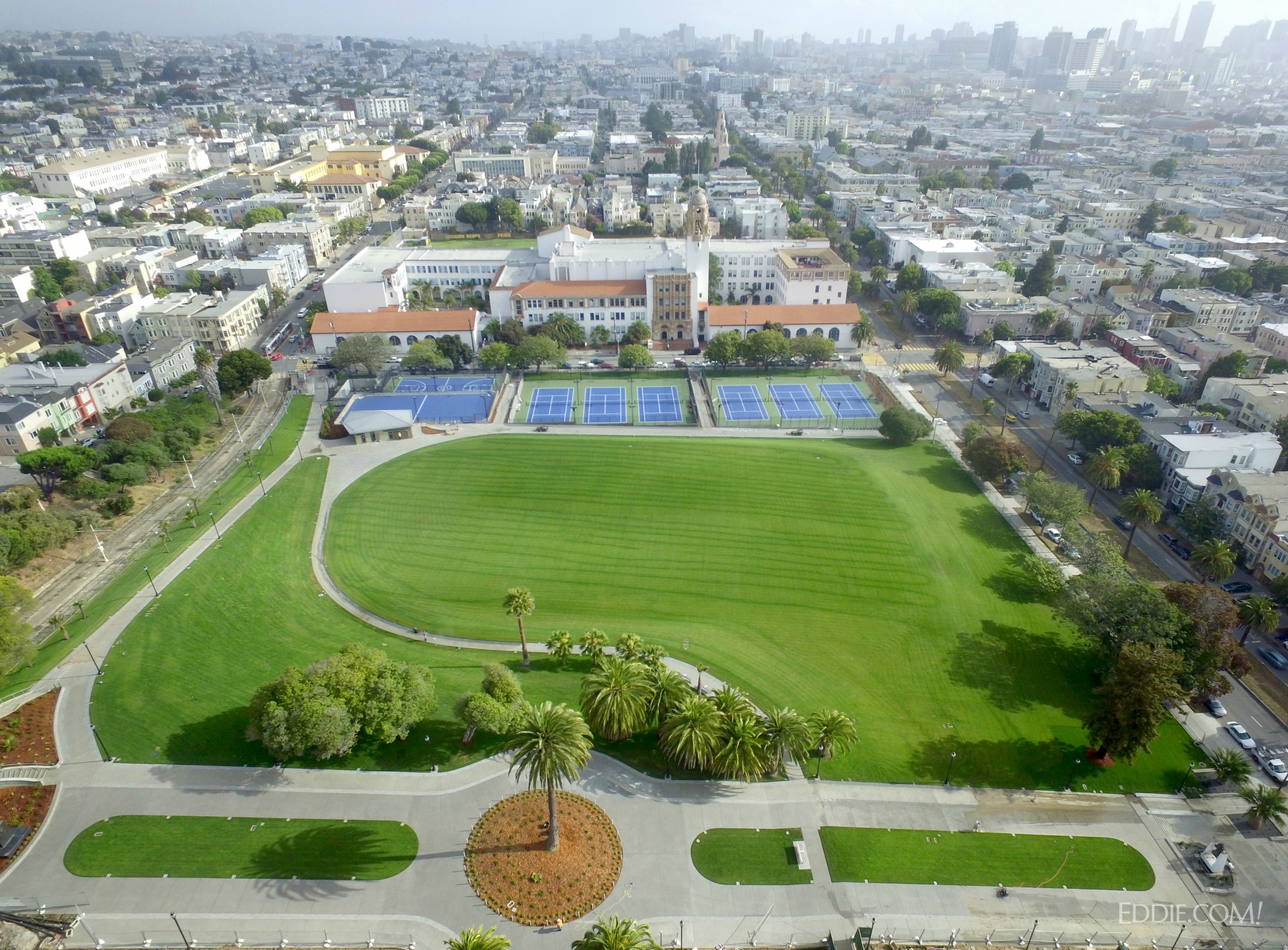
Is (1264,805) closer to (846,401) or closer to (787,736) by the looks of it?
(787,736)

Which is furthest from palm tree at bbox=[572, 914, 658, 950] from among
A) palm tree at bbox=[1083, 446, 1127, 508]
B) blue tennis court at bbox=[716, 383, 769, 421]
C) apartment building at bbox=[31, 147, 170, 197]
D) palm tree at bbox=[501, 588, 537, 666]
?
apartment building at bbox=[31, 147, 170, 197]

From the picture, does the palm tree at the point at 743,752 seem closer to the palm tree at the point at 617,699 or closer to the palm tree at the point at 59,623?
the palm tree at the point at 617,699

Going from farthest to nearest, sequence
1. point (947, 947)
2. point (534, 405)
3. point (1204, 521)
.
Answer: point (534, 405)
point (1204, 521)
point (947, 947)

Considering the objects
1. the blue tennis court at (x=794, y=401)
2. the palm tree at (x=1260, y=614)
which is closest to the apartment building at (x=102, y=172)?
the blue tennis court at (x=794, y=401)

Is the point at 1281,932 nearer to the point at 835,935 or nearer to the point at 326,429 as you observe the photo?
the point at 835,935

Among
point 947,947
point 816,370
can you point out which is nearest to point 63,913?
point 947,947

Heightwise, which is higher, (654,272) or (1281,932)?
(654,272)

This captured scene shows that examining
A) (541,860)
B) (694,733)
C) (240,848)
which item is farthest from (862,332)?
(240,848)
